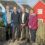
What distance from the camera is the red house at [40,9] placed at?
258cm

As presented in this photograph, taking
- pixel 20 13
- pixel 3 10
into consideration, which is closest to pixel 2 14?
pixel 3 10

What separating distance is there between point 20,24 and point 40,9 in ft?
1.07

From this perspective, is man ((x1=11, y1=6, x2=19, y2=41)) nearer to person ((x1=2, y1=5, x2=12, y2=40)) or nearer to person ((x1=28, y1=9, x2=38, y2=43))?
person ((x1=2, y1=5, x2=12, y2=40))

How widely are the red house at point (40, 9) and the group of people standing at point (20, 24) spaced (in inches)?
2.0

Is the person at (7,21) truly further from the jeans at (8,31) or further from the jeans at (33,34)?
the jeans at (33,34)

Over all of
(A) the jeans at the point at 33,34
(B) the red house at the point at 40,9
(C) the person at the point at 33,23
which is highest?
(B) the red house at the point at 40,9

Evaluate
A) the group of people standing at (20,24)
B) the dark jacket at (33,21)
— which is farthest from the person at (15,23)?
the dark jacket at (33,21)

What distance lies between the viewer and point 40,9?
260 cm

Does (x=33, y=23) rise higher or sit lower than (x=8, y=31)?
higher

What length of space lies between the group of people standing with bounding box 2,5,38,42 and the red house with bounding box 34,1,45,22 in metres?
0.05

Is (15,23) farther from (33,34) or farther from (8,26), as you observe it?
(33,34)

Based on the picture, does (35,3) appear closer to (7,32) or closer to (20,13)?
(20,13)

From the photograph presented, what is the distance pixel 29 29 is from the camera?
8.58ft

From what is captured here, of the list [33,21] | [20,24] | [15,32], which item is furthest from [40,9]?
[15,32]
